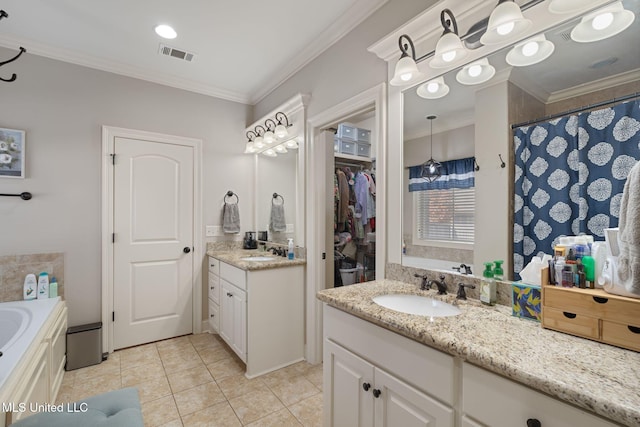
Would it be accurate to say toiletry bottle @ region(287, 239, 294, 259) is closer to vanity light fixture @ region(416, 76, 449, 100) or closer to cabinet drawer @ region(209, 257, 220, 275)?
cabinet drawer @ region(209, 257, 220, 275)

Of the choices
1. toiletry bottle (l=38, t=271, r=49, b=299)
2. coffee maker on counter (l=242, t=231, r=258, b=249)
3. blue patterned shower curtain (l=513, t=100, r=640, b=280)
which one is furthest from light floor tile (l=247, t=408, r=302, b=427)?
toiletry bottle (l=38, t=271, r=49, b=299)

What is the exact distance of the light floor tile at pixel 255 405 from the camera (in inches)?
72.5

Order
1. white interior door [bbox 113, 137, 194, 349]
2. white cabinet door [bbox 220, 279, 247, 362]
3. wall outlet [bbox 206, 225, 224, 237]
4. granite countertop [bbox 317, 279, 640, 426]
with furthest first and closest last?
wall outlet [bbox 206, 225, 224, 237], white interior door [bbox 113, 137, 194, 349], white cabinet door [bbox 220, 279, 247, 362], granite countertop [bbox 317, 279, 640, 426]

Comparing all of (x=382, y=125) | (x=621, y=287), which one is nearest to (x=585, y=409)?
(x=621, y=287)

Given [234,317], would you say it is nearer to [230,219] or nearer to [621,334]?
[230,219]

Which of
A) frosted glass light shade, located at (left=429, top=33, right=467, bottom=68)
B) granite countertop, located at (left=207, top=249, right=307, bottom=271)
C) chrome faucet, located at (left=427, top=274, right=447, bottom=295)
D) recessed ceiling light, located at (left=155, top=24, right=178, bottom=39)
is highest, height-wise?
recessed ceiling light, located at (left=155, top=24, right=178, bottom=39)

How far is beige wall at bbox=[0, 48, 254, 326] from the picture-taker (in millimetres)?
2436

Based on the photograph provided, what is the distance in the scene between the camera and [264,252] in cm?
313

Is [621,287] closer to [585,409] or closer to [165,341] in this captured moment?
[585,409]

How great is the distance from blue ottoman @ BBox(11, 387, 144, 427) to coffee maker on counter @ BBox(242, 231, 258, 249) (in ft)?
6.84

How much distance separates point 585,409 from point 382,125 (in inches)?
61.4

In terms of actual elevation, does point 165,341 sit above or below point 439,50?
below

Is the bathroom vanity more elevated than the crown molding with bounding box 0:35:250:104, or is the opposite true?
the crown molding with bounding box 0:35:250:104

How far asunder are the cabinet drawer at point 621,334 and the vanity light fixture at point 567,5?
3.62 feet
